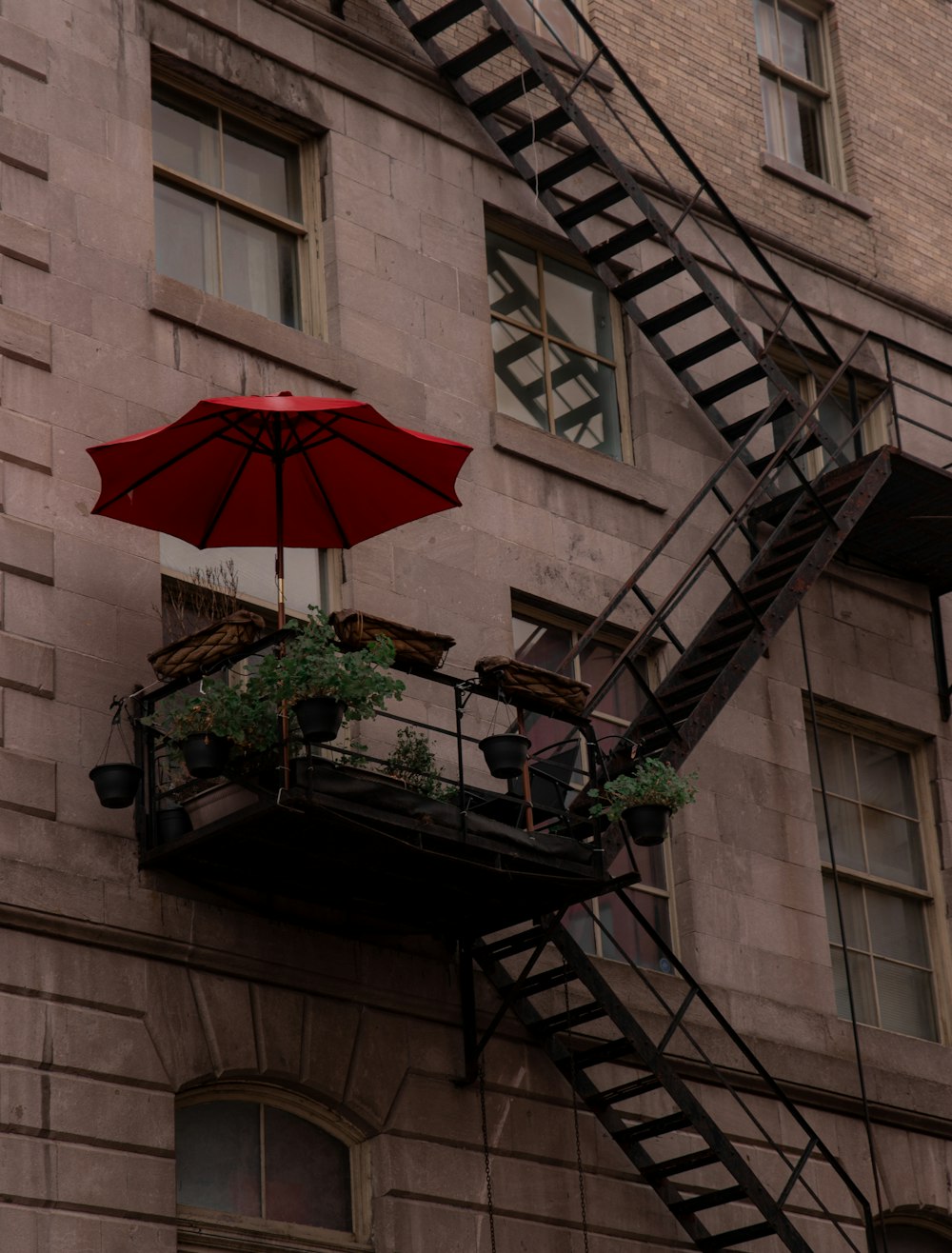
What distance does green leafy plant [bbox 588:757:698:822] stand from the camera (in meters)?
14.9

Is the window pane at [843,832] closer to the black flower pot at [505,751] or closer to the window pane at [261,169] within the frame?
the black flower pot at [505,751]

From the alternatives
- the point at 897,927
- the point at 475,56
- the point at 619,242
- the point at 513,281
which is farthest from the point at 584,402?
the point at 897,927

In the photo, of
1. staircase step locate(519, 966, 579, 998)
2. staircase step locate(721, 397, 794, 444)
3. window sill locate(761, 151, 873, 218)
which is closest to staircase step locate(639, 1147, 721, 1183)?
staircase step locate(519, 966, 579, 998)

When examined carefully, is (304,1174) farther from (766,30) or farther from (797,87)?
(766,30)

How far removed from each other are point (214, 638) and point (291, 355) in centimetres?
359

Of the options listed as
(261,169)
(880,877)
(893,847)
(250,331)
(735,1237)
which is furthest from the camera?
(893,847)

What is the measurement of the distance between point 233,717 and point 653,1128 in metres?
4.47

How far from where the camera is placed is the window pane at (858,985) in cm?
1894

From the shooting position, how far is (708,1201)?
1577 centimetres

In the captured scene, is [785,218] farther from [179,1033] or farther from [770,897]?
[179,1033]

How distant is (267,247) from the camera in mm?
17641

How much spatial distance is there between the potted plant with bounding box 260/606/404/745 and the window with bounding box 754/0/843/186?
10.7 metres

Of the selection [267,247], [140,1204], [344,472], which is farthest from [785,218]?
[140,1204]

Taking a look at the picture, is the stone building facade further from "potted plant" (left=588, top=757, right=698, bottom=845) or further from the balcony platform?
"potted plant" (left=588, top=757, right=698, bottom=845)
